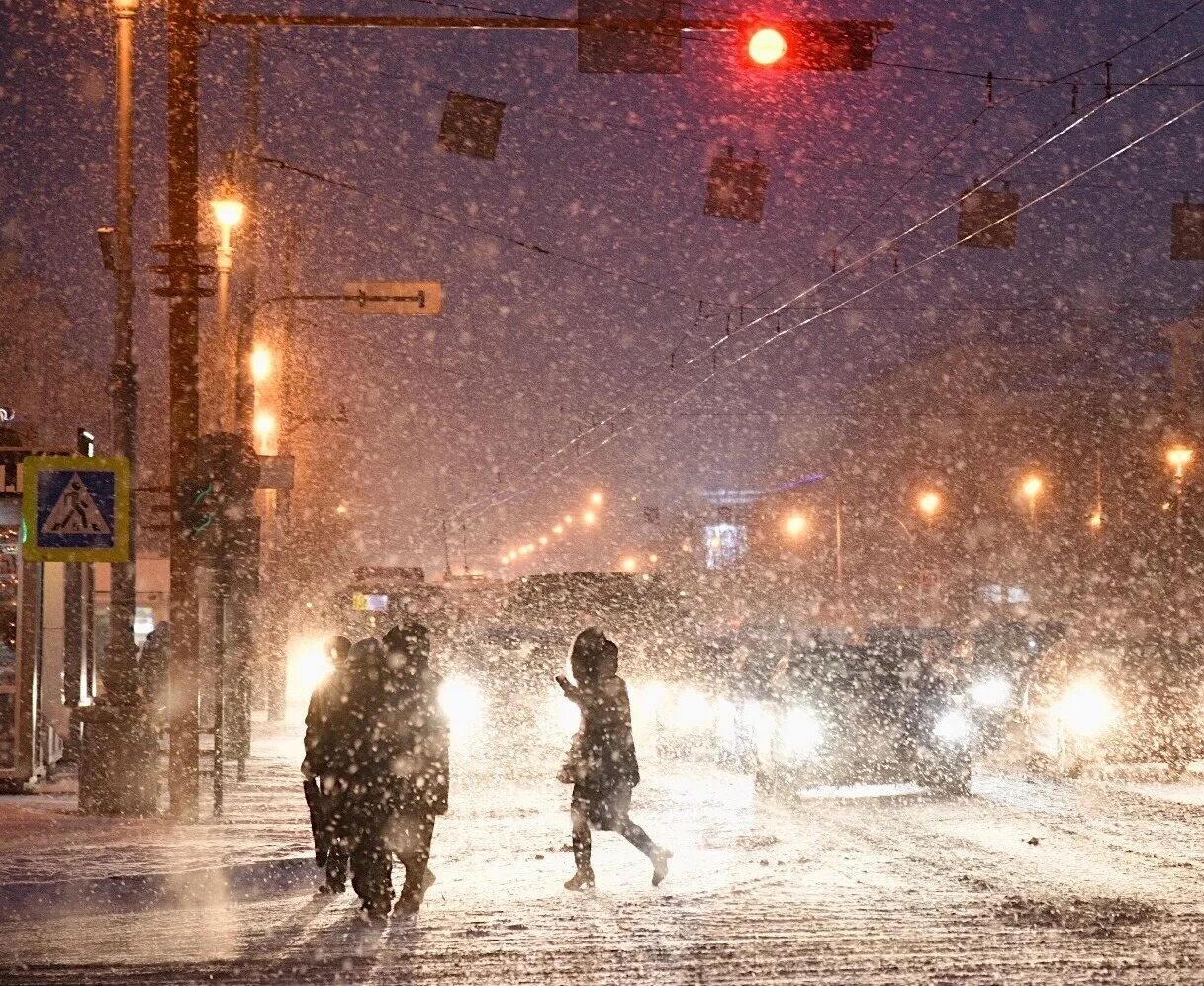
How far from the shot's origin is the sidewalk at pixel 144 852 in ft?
36.1

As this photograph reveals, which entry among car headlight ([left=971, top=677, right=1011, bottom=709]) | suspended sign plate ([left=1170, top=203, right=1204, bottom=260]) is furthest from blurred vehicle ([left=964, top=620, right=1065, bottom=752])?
suspended sign plate ([left=1170, top=203, right=1204, bottom=260])

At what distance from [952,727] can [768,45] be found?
8.19m

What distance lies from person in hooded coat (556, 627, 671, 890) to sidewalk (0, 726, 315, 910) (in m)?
2.17

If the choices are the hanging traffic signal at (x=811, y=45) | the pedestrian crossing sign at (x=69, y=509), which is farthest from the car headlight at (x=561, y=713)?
the hanging traffic signal at (x=811, y=45)

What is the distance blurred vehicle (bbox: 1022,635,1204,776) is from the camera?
69.1 ft

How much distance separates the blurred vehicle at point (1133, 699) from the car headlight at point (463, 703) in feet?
25.8

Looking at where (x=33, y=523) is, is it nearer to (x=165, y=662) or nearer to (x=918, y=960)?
(x=165, y=662)

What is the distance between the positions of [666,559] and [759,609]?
82.4ft

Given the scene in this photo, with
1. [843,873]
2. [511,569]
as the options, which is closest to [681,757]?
[843,873]

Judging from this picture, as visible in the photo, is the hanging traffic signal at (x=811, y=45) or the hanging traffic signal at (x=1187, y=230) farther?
the hanging traffic signal at (x=1187, y=230)

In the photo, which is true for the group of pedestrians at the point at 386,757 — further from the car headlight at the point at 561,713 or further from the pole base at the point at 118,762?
the car headlight at the point at 561,713

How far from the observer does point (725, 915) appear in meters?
9.73

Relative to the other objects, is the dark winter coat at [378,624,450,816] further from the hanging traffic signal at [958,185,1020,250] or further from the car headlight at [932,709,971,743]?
the hanging traffic signal at [958,185,1020,250]

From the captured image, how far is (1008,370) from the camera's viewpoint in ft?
242
